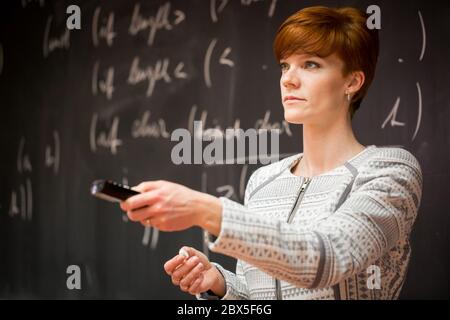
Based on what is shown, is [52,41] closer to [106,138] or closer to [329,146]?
[106,138]

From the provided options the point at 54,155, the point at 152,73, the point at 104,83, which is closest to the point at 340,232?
the point at 152,73

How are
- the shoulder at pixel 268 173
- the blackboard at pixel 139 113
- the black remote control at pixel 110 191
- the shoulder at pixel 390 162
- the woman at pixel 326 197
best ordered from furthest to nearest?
the blackboard at pixel 139 113
the shoulder at pixel 268 173
the shoulder at pixel 390 162
the woman at pixel 326 197
the black remote control at pixel 110 191

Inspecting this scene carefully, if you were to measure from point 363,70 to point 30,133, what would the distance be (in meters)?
1.57

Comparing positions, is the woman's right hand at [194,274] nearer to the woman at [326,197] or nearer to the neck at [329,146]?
the woman at [326,197]

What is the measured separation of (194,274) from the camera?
1473 mm

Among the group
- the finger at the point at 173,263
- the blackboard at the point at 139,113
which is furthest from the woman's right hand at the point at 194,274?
the blackboard at the point at 139,113

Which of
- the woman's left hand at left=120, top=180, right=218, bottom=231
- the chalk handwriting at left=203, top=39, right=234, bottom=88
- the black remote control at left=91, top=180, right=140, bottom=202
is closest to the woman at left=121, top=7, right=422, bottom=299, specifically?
the woman's left hand at left=120, top=180, right=218, bottom=231

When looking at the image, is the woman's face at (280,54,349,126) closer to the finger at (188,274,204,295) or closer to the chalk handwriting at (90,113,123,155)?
the finger at (188,274,204,295)

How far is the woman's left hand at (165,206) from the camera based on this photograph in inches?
41.2

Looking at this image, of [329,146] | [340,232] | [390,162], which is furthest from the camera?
[329,146]

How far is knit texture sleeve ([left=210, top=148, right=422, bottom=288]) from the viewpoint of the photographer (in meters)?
1.10

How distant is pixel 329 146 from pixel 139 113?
3.60 ft

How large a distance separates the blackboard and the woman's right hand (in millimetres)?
769
